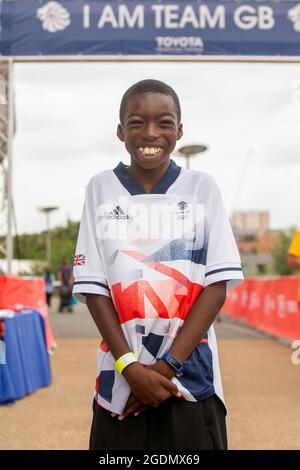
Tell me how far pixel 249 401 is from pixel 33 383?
2.11 meters

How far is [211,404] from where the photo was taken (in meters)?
1.64

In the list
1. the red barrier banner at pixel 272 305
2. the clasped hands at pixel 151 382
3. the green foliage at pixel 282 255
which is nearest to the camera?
the clasped hands at pixel 151 382

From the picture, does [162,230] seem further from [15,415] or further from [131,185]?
[15,415]

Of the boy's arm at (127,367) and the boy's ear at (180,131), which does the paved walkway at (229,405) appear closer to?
the boy's arm at (127,367)

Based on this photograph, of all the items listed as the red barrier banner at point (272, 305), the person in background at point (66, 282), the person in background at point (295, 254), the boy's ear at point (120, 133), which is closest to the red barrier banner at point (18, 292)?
the red barrier banner at point (272, 305)

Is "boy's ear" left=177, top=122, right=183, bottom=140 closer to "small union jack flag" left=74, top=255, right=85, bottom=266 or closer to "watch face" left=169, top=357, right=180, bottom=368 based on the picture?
"small union jack flag" left=74, top=255, right=85, bottom=266

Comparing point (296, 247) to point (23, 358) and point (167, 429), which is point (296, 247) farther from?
point (167, 429)

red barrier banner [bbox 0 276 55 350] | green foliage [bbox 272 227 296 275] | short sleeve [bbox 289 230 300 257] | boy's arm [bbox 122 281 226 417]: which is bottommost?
green foliage [bbox 272 227 296 275]

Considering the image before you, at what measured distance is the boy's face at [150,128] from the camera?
1.65 m

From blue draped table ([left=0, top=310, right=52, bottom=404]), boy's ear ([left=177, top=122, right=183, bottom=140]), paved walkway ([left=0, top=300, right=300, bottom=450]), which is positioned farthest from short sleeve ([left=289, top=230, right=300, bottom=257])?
boy's ear ([left=177, top=122, right=183, bottom=140])

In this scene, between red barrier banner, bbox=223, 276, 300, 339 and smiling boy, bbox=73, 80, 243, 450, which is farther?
red barrier banner, bbox=223, 276, 300, 339

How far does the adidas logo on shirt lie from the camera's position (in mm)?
1626

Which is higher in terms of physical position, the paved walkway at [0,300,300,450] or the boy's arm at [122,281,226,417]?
the boy's arm at [122,281,226,417]
